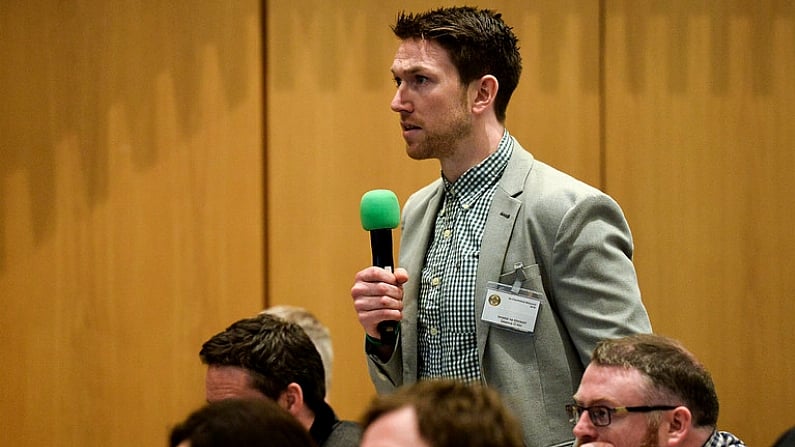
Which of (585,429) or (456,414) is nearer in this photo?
(456,414)

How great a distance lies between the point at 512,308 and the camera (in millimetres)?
2580

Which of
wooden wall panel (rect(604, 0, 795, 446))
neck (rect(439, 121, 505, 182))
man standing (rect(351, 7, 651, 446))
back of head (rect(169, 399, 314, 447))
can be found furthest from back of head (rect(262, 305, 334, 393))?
back of head (rect(169, 399, 314, 447))

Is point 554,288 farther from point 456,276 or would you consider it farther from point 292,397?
point 292,397

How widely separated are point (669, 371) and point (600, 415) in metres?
0.15

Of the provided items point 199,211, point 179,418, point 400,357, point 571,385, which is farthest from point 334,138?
point 571,385

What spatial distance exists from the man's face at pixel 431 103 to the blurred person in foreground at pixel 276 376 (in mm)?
532

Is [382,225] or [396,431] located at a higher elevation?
[382,225]

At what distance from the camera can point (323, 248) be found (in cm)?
404

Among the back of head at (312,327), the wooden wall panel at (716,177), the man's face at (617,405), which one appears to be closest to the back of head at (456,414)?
the man's face at (617,405)

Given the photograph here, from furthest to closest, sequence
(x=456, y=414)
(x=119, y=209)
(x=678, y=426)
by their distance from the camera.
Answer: (x=119, y=209), (x=678, y=426), (x=456, y=414)

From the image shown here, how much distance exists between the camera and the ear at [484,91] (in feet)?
9.09

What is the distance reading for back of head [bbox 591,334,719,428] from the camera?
7.16 ft

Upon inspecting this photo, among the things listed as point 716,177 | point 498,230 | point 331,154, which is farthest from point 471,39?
point 716,177

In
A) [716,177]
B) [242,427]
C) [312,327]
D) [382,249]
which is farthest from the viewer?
[716,177]
